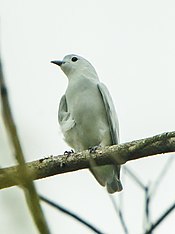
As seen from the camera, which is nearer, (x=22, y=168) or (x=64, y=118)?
(x=22, y=168)

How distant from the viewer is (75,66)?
8.87 metres

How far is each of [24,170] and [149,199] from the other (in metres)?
1.05

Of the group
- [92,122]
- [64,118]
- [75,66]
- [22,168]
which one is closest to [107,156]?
[92,122]

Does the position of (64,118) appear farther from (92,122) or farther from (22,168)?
(22,168)

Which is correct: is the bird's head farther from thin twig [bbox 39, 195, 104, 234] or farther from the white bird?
thin twig [bbox 39, 195, 104, 234]

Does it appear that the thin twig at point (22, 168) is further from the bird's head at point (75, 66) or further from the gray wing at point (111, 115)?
the bird's head at point (75, 66)

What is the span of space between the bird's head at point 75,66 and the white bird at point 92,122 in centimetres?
66

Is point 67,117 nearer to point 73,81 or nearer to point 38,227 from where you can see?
point 73,81

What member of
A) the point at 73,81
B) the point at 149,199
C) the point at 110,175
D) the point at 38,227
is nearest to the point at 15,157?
the point at 38,227

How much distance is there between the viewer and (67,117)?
755cm

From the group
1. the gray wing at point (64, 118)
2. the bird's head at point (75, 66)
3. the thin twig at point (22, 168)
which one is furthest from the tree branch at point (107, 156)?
the bird's head at point (75, 66)

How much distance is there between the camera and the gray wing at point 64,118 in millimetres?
7383

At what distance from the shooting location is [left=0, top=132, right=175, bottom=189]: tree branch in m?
4.47

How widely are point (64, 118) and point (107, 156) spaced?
9.42 ft
